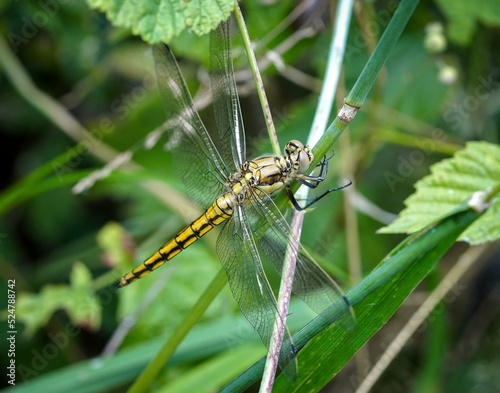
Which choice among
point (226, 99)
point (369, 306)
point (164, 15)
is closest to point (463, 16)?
point (226, 99)

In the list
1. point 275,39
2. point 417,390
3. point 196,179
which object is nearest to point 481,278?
point 417,390

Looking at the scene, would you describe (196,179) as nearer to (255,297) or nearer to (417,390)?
(255,297)

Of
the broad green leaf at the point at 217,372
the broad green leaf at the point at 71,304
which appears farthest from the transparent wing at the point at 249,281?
the broad green leaf at the point at 71,304

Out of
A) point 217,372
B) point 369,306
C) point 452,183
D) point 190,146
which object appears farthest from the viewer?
point 217,372

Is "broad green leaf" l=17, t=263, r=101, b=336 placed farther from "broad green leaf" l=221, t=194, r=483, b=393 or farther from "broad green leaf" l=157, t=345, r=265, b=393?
"broad green leaf" l=221, t=194, r=483, b=393

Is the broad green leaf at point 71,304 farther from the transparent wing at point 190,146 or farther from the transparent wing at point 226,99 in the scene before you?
the transparent wing at point 226,99

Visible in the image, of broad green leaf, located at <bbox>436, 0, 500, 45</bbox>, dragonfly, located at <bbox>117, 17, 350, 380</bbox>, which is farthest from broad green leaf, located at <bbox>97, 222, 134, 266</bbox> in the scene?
broad green leaf, located at <bbox>436, 0, 500, 45</bbox>

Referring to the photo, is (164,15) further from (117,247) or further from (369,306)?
(117,247)
